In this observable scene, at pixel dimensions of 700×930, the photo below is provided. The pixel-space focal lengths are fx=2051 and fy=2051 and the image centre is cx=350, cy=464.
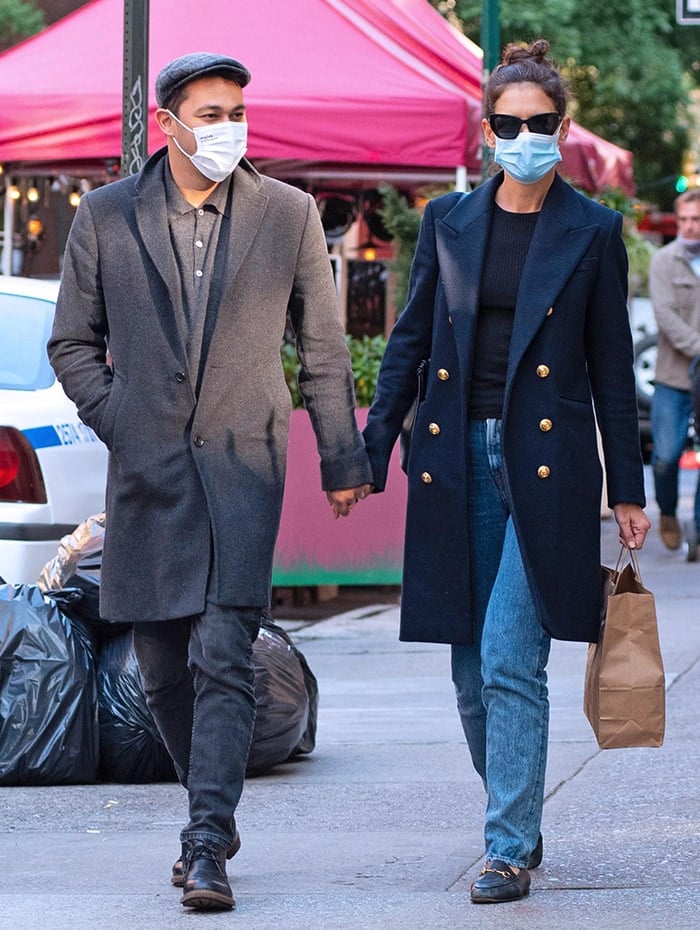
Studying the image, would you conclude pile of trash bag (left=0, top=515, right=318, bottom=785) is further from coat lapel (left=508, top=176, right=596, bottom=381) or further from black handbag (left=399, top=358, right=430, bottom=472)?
coat lapel (left=508, top=176, right=596, bottom=381)

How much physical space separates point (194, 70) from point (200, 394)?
0.72 meters

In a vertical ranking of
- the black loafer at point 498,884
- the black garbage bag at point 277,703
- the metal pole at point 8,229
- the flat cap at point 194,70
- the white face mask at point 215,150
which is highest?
the flat cap at point 194,70

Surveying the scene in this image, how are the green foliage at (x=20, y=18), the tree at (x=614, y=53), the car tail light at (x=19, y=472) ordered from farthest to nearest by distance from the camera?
the tree at (x=614, y=53)
the green foliage at (x=20, y=18)
the car tail light at (x=19, y=472)

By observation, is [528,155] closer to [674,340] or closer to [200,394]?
[200,394]

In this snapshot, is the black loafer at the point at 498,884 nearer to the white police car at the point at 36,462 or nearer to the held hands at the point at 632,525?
the held hands at the point at 632,525

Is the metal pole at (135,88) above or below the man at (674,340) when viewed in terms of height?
above

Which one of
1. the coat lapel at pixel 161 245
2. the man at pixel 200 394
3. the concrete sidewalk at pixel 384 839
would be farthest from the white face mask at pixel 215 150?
the concrete sidewalk at pixel 384 839

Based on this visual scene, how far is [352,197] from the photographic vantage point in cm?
1420

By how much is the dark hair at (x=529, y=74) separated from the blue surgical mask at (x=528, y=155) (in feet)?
0.39

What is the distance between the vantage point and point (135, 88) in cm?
783

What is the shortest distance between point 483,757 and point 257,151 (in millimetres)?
6473

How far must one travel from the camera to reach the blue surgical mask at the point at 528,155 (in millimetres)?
4465

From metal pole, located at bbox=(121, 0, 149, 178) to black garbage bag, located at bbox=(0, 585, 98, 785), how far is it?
2.44 metres

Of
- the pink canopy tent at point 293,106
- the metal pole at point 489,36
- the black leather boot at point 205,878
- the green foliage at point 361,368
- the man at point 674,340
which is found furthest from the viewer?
the man at point 674,340
